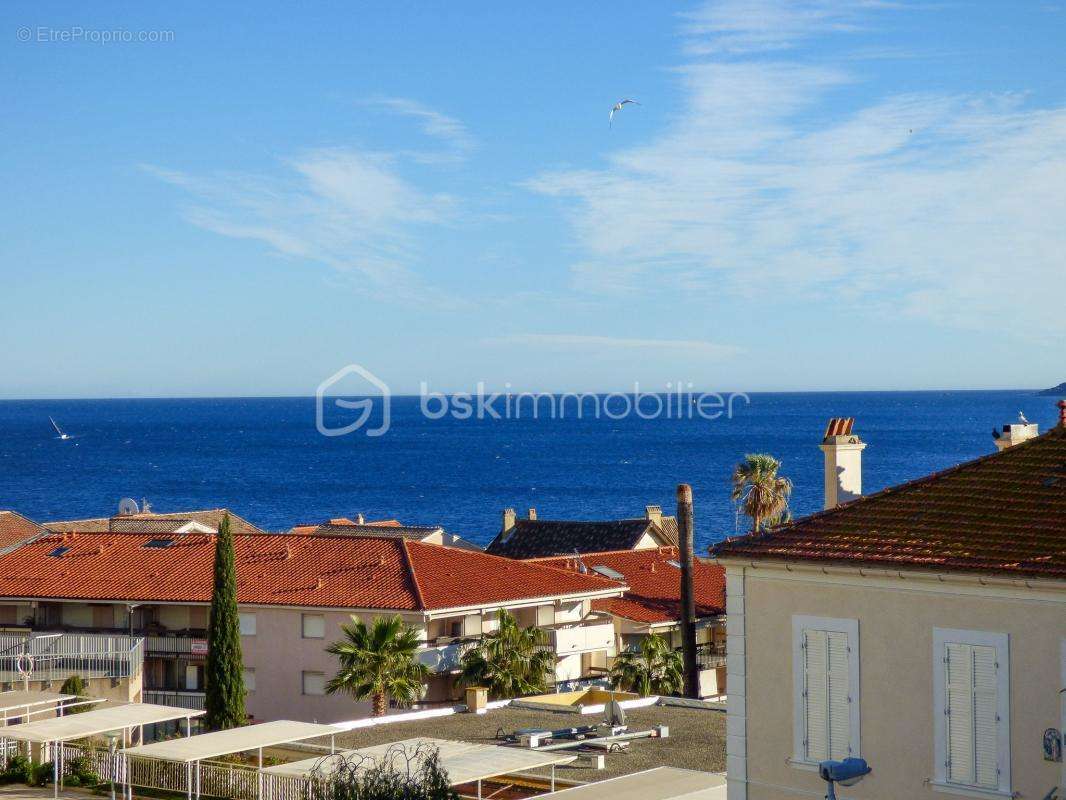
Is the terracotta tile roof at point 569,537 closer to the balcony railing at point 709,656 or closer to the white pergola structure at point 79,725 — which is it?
the balcony railing at point 709,656

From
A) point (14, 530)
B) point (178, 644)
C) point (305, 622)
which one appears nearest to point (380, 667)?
point (305, 622)

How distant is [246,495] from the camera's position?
18762cm

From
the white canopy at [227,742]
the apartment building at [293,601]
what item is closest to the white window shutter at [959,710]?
the white canopy at [227,742]

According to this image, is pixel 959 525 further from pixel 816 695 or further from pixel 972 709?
pixel 816 695

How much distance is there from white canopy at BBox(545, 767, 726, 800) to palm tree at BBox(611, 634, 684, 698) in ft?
61.7

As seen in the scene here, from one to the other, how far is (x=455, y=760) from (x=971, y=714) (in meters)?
10.1

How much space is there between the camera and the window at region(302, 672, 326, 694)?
4453 centimetres

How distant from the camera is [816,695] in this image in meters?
17.9

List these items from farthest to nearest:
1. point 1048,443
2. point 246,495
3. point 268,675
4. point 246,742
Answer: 1. point 246,495
2. point 268,675
3. point 246,742
4. point 1048,443

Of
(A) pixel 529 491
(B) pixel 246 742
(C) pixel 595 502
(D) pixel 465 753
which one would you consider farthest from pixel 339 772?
(A) pixel 529 491

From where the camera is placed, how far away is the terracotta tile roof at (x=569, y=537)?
70.5 meters

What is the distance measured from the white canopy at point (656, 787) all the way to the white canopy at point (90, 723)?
1084 cm

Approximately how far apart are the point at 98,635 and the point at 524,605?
1407 cm

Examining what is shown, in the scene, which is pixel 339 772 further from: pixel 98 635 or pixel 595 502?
pixel 595 502
